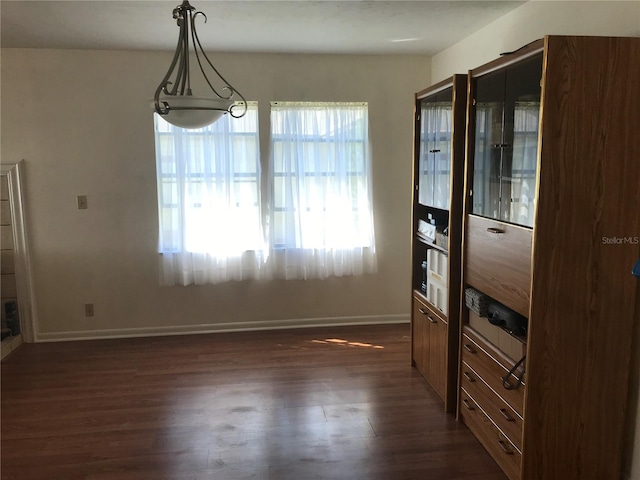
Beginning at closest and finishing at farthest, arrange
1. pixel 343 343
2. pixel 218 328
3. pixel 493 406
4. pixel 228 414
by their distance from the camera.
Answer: pixel 493 406 → pixel 228 414 → pixel 343 343 → pixel 218 328

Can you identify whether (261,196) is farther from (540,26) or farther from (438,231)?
(540,26)

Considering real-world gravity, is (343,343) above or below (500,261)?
below

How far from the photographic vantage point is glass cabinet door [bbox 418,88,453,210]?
119 inches

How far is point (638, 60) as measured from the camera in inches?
78.1

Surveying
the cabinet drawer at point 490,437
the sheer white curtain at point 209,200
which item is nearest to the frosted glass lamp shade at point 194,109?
the cabinet drawer at point 490,437

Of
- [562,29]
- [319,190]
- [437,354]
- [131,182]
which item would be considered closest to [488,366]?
[437,354]

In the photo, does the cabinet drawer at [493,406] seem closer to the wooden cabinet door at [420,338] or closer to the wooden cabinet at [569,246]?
the wooden cabinet at [569,246]

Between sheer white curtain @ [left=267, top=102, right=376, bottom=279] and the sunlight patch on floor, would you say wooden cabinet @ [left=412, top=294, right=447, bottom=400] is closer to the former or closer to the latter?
the sunlight patch on floor

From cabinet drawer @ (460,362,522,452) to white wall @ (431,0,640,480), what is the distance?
0.49 meters

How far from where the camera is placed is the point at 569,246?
2055mm

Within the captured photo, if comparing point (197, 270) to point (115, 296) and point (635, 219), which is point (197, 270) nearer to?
point (115, 296)

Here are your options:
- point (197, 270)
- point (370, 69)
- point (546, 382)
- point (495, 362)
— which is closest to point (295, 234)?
point (197, 270)

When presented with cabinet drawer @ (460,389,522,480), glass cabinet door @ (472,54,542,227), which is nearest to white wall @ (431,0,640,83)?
glass cabinet door @ (472,54,542,227)

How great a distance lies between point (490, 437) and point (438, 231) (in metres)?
1.26
